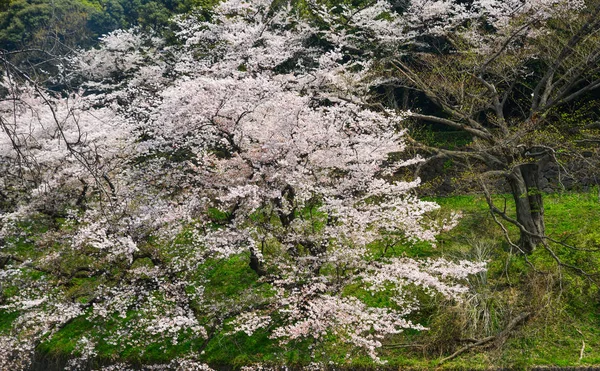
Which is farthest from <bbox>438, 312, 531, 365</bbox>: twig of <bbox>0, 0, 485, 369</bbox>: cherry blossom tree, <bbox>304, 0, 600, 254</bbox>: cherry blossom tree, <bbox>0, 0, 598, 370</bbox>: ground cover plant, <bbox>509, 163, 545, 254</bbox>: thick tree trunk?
<bbox>509, 163, 545, 254</bbox>: thick tree trunk

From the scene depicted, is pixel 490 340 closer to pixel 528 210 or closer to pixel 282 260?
pixel 528 210

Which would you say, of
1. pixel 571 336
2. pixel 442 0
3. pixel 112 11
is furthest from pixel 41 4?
pixel 571 336

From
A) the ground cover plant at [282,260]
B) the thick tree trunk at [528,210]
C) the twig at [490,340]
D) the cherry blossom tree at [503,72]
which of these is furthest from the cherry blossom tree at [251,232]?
the cherry blossom tree at [503,72]

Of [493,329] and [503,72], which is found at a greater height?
[503,72]

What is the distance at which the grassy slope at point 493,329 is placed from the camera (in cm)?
791

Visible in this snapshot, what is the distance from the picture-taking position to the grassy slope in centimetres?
791

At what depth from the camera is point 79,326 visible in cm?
1202

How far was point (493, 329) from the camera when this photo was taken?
834 cm

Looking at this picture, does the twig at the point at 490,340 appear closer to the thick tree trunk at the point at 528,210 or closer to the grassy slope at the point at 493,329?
the grassy slope at the point at 493,329

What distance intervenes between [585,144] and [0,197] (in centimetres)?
1642

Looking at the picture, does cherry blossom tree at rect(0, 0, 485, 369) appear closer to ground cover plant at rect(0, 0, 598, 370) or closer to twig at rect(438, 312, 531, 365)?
ground cover plant at rect(0, 0, 598, 370)

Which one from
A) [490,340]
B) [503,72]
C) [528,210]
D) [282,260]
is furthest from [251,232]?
[503,72]

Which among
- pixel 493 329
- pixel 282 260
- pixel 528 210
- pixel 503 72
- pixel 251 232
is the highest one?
pixel 503 72

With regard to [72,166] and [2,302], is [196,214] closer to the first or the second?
[72,166]
